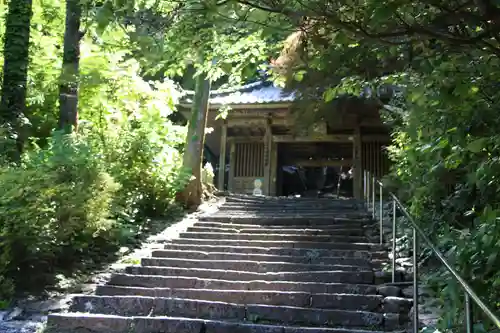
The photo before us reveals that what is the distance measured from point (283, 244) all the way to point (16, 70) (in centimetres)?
476

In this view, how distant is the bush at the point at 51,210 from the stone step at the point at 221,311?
76 cm

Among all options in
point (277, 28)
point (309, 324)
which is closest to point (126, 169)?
→ point (309, 324)

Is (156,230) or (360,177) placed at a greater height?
(360,177)

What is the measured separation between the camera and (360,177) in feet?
47.1

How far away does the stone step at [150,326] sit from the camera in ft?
15.7

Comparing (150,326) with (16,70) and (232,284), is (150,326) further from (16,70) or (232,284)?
(16,70)

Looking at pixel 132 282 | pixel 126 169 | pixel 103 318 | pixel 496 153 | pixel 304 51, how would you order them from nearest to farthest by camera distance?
pixel 496 153 < pixel 304 51 < pixel 103 318 < pixel 132 282 < pixel 126 169

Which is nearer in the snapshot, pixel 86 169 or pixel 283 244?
pixel 86 169

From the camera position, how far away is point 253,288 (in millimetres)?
6133

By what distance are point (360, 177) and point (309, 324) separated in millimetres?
9626

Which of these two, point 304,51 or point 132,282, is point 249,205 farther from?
point 304,51

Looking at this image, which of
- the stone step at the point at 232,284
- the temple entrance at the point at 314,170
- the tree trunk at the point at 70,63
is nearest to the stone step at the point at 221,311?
the stone step at the point at 232,284

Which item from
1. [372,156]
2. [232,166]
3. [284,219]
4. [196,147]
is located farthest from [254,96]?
[284,219]

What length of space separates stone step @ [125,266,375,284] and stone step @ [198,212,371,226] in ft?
9.45
